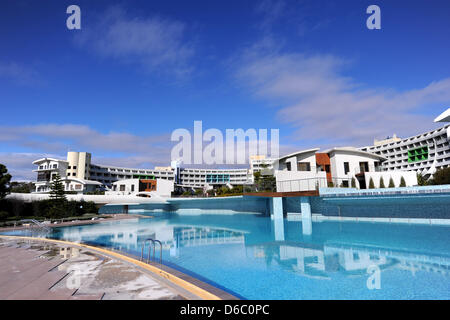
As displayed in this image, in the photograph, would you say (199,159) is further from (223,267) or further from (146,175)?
(146,175)

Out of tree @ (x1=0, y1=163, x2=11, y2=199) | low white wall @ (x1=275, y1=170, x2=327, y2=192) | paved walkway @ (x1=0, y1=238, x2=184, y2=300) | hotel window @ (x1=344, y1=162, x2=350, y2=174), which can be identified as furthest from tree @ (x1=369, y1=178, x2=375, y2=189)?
tree @ (x1=0, y1=163, x2=11, y2=199)

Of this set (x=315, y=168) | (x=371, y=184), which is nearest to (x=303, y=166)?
(x=315, y=168)

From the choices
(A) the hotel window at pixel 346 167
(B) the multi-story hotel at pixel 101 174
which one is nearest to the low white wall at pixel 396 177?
(A) the hotel window at pixel 346 167

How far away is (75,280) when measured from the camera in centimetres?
577

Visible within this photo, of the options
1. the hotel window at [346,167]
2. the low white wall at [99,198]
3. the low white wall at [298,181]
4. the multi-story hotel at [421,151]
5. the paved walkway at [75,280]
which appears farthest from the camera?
the multi-story hotel at [421,151]

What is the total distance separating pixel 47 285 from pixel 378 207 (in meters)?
22.1

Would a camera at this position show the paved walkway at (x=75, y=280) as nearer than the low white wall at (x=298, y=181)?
Yes

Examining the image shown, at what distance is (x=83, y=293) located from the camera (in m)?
4.93

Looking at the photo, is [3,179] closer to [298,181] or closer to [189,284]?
[189,284]

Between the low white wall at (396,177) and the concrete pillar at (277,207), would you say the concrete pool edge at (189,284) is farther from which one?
the low white wall at (396,177)

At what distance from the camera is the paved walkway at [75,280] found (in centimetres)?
486

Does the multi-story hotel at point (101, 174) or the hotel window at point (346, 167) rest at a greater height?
the multi-story hotel at point (101, 174)
